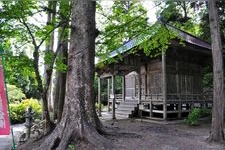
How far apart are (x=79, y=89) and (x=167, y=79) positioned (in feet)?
32.3

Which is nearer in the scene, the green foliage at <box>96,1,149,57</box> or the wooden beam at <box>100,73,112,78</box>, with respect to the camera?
the green foliage at <box>96,1,149,57</box>

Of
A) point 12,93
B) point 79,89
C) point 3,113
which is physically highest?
point 12,93

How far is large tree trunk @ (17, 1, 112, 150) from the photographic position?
805 cm

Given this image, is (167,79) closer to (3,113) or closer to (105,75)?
(105,75)

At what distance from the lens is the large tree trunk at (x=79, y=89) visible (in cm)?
805

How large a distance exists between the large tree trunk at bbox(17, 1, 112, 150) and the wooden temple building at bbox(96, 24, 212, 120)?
7.32 meters

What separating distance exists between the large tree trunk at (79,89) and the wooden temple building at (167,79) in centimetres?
732

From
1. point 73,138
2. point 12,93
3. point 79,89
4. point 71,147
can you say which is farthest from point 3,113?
point 12,93

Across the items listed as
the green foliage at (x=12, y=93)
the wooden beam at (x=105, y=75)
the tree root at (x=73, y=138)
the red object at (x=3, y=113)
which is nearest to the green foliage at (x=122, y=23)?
the tree root at (x=73, y=138)

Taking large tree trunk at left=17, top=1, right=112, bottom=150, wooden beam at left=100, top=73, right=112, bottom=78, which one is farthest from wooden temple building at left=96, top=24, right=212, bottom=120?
large tree trunk at left=17, top=1, right=112, bottom=150

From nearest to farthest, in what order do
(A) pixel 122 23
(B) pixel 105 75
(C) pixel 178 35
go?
(A) pixel 122 23
(C) pixel 178 35
(B) pixel 105 75

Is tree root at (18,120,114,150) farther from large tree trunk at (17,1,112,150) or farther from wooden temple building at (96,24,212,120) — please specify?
wooden temple building at (96,24,212,120)

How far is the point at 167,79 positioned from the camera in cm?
1741

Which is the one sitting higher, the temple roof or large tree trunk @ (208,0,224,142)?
the temple roof
